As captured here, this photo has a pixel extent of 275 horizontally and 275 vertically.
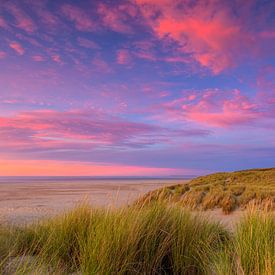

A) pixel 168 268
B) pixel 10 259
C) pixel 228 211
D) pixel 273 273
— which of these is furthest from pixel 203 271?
pixel 228 211

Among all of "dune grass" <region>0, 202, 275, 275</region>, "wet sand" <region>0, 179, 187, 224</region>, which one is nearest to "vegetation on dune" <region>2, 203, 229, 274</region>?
"dune grass" <region>0, 202, 275, 275</region>

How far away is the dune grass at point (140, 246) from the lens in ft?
10.9

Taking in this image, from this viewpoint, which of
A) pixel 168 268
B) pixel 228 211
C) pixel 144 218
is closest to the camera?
pixel 168 268

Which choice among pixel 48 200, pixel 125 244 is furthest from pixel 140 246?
pixel 48 200

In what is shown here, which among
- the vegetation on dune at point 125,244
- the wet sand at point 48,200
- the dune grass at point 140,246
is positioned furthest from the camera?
the wet sand at point 48,200

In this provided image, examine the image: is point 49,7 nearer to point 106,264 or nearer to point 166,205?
point 166,205

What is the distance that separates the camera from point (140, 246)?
385 cm

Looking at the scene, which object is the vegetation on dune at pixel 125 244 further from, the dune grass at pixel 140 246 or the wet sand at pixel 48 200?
the wet sand at pixel 48 200

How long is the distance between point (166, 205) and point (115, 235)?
61.8 inches

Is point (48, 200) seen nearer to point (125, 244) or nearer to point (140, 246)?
point (140, 246)

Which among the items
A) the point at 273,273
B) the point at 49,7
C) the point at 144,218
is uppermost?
the point at 49,7

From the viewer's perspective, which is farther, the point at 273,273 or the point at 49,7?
the point at 49,7

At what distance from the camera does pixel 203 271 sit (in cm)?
370

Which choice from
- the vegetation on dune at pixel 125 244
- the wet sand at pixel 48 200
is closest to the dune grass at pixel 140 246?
the vegetation on dune at pixel 125 244
